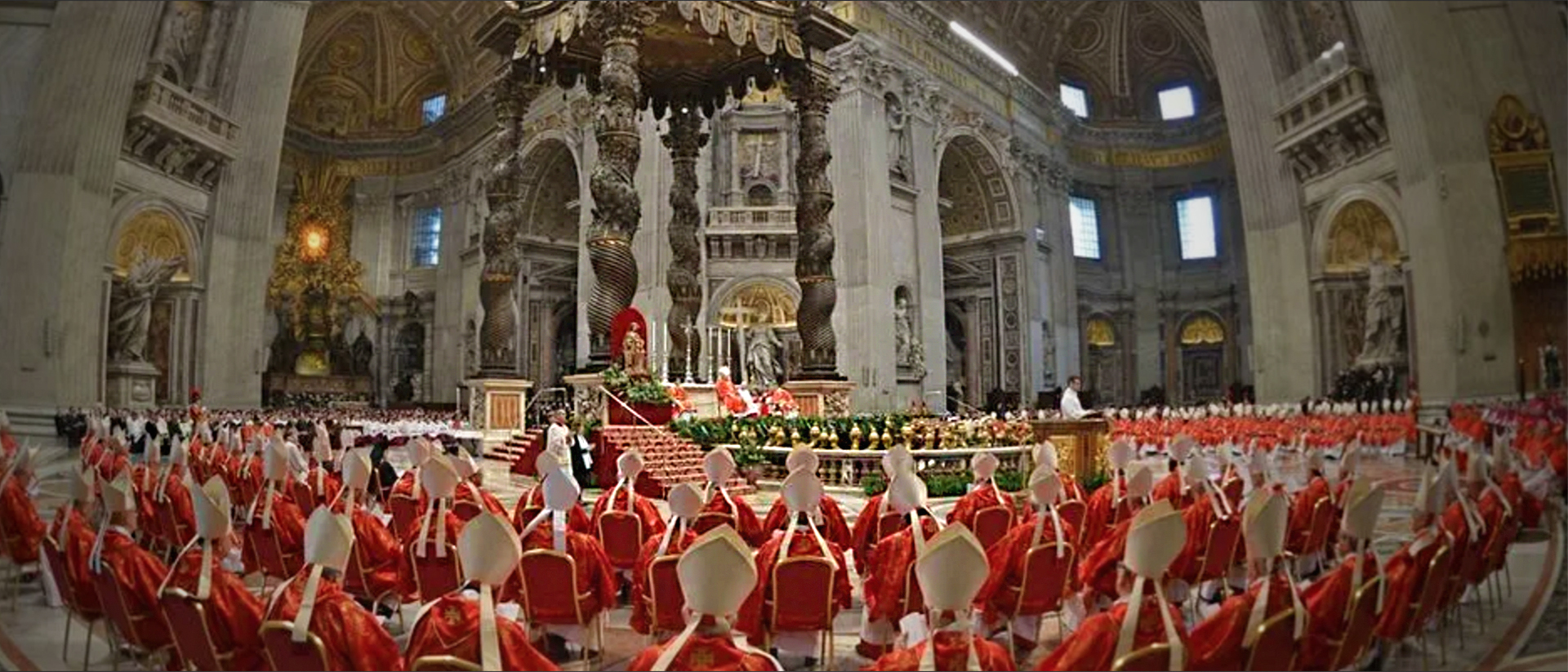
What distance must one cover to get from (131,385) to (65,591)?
1.27 m

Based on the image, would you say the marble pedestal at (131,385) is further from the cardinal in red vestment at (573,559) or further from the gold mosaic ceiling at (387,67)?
the gold mosaic ceiling at (387,67)

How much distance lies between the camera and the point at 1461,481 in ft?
7.76

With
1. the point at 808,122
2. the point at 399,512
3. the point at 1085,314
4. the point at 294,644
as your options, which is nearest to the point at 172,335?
the point at 399,512

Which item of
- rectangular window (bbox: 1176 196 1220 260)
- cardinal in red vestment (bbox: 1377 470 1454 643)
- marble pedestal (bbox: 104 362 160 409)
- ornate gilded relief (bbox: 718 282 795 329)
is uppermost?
ornate gilded relief (bbox: 718 282 795 329)

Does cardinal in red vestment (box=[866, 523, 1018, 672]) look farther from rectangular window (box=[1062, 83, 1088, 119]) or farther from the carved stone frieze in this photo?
rectangular window (box=[1062, 83, 1088, 119])

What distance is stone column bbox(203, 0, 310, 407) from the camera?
677cm

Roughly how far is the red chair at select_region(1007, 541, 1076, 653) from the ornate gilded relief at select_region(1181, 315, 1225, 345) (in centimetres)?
693

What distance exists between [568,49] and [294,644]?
11962mm

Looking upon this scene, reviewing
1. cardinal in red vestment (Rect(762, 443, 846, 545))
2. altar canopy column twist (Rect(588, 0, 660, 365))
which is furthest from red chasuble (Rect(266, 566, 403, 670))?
altar canopy column twist (Rect(588, 0, 660, 365))

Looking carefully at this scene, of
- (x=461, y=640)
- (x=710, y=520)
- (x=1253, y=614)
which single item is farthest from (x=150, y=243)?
(x=1253, y=614)

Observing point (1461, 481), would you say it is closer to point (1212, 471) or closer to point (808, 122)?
point (1212, 471)

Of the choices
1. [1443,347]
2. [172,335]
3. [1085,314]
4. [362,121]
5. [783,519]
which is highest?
[362,121]

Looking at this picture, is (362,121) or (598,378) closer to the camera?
(598,378)

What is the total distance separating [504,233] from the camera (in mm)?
12828
